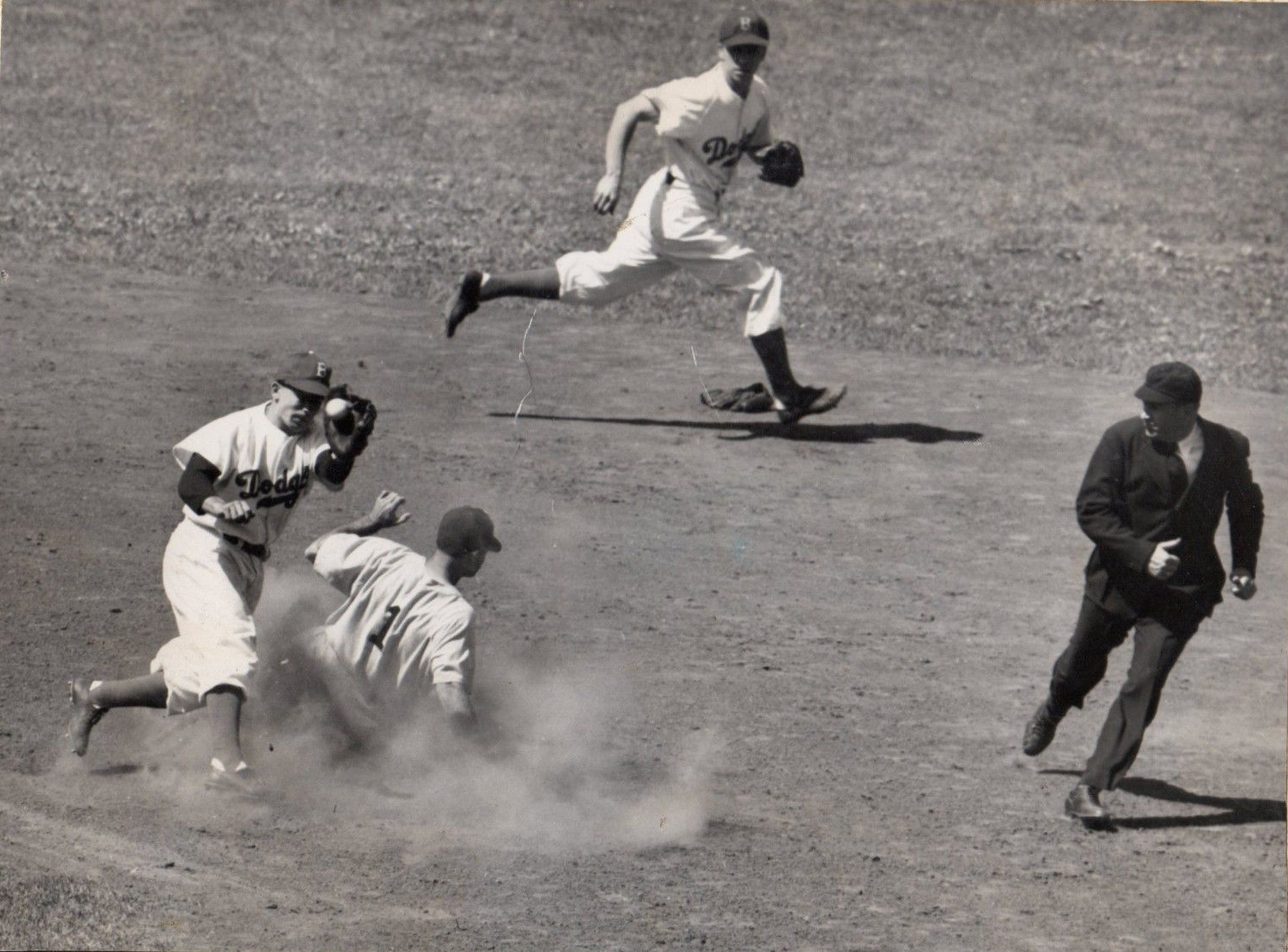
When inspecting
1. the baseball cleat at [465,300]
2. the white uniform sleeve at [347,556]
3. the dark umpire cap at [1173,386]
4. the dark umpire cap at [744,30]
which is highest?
the dark umpire cap at [744,30]

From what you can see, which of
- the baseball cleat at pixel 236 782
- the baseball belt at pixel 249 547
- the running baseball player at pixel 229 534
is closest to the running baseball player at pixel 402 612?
the baseball belt at pixel 249 547

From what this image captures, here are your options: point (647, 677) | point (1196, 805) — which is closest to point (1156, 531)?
point (1196, 805)

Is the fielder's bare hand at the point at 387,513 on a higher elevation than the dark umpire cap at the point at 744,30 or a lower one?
lower

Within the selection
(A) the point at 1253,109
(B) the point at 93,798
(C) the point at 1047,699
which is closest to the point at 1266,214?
(A) the point at 1253,109

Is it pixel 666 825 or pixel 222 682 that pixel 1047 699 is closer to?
pixel 666 825

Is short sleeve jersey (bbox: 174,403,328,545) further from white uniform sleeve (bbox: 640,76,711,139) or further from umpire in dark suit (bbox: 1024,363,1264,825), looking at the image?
white uniform sleeve (bbox: 640,76,711,139)

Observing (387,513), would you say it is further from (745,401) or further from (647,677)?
(745,401)

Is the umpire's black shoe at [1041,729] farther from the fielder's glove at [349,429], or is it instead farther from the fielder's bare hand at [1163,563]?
the fielder's glove at [349,429]

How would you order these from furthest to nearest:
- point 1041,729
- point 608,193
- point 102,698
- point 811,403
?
1. point 811,403
2. point 608,193
3. point 1041,729
4. point 102,698
